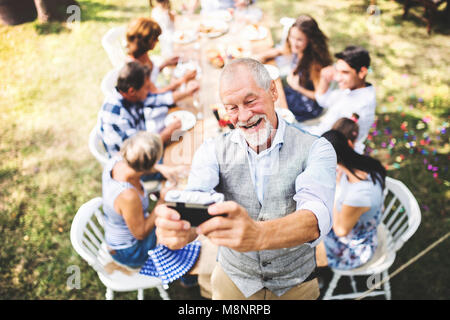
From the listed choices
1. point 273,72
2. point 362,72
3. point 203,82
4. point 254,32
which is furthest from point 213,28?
point 362,72

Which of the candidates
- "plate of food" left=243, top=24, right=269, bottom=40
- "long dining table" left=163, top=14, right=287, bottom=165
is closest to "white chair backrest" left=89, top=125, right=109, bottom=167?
"long dining table" left=163, top=14, right=287, bottom=165

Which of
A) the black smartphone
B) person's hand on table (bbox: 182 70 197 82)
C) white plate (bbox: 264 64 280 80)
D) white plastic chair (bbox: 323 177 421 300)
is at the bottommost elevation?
white plastic chair (bbox: 323 177 421 300)

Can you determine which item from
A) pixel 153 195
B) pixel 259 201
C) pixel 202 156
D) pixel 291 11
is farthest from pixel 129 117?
pixel 291 11

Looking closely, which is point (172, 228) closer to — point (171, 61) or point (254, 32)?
point (171, 61)

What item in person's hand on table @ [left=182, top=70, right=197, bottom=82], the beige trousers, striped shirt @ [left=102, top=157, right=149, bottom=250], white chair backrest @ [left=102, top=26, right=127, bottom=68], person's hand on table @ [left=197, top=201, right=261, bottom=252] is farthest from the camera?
white chair backrest @ [left=102, top=26, right=127, bottom=68]

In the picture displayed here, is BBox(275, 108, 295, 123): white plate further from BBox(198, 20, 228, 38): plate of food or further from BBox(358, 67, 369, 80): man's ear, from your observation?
BBox(198, 20, 228, 38): plate of food

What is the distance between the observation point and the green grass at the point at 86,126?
132 inches

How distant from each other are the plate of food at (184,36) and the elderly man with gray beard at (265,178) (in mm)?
2678

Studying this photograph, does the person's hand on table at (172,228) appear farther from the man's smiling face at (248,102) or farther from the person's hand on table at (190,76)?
the person's hand on table at (190,76)

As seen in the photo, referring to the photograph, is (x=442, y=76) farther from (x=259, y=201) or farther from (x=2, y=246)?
(x=2, y=246)

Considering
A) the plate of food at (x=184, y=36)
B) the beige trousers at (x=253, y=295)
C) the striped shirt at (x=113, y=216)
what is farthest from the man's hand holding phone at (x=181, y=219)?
the plate of food at (x=184, y=36)

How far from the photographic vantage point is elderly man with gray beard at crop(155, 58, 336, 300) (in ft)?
4.20

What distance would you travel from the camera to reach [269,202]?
1593 mm

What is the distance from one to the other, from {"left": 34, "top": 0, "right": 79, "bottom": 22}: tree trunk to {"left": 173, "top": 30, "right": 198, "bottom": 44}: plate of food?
4.23m
